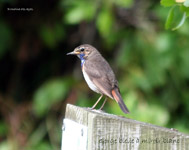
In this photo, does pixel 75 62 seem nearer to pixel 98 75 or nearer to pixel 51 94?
pixel 51 94

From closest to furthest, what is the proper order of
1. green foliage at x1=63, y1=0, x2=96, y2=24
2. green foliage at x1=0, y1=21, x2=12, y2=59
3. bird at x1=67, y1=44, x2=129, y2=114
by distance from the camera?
bird at x1=67, y1=44, x2=129, y2=114 < green foliage at x1=63, y1=0, x2=96, y2=24 < green foliage at x1=0, y1=21, x2=12, y2=59

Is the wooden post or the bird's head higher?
the bird's head

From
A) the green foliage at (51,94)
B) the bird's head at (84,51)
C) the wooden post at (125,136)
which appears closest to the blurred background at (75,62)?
the green foliage at (51,94)

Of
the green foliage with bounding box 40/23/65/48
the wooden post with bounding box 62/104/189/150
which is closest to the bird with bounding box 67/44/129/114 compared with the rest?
the wooden post with bounding box 62/104/189/150

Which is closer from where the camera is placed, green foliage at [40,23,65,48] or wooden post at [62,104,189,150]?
wooden post at [62,104,189,150]

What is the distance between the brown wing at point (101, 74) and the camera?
169 inches

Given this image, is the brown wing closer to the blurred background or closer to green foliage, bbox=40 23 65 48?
the blurred background

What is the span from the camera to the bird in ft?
A: 13.9

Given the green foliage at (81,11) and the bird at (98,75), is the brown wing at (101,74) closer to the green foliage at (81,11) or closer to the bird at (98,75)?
the bird at (98,75)

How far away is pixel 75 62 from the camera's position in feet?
23.5

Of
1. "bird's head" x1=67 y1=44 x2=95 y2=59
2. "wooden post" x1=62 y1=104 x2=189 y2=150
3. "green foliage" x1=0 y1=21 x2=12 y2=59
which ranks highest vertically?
"green foliage" x1=0 y1=21 x2=12 y2=59

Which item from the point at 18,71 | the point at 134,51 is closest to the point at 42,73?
the point at 18,71

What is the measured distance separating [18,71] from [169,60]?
8.78 ft

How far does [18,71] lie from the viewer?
7.48 metres
